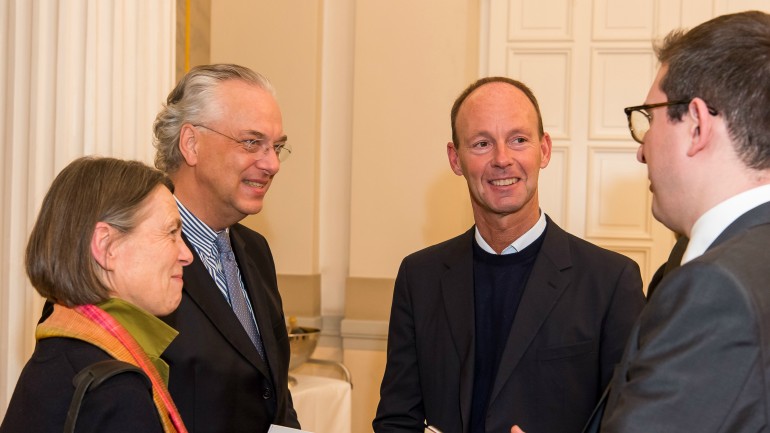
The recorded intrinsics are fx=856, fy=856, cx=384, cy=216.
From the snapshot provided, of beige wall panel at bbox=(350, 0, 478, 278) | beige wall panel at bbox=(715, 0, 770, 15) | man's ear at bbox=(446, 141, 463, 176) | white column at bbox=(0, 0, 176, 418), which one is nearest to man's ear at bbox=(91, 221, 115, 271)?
white column at bbox=(0, 0, 176, 418)

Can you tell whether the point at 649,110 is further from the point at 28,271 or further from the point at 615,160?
the point at 615,160

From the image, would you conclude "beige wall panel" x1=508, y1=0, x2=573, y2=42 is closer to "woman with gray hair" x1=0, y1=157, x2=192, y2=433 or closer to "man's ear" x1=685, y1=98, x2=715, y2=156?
"woman with gray hair" x1=0, y1=157, x2=192, y2=433

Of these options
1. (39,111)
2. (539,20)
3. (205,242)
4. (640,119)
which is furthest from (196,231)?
(539,20)

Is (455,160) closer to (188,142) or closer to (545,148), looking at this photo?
(545,148)

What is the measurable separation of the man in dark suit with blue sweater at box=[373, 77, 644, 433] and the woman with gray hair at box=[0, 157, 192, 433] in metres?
0.97

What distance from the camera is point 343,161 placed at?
5930mm

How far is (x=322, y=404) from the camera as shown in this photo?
180 inches

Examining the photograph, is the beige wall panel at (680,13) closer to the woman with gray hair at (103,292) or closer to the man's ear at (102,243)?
the woman with gray hair at (103,292)

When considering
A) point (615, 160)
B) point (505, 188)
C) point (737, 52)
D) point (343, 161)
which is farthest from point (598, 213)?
point (737, 52)

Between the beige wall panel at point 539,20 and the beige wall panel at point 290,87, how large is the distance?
4.35ft

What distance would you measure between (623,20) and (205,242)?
12.3ft

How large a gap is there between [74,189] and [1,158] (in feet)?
3.57

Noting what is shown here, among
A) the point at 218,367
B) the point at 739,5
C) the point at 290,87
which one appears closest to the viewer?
the point at 218,367

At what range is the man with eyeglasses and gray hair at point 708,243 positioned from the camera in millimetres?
1398
